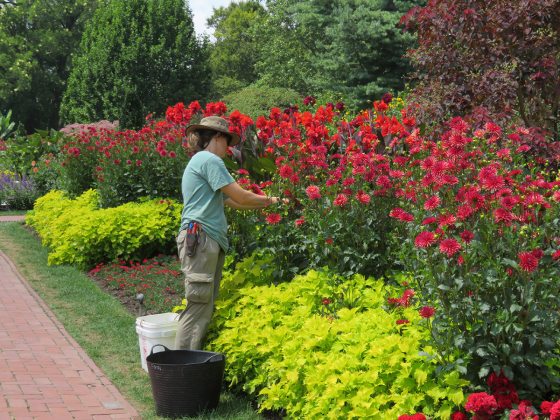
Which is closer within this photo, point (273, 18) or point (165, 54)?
point (165, 54)

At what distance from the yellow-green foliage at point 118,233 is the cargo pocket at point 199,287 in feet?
14.5

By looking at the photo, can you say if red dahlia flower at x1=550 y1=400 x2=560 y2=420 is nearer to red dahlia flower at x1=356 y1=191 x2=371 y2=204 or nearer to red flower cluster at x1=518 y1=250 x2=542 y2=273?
red flower cluster at x1=518 y1=250 x2=542 y2=273

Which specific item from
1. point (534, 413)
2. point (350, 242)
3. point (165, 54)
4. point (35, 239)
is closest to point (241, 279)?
point (350, 242)

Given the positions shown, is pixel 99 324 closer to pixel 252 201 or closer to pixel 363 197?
pixel 252 201

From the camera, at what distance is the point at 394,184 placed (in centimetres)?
548

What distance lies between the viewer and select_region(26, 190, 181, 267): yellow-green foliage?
9.91 metres

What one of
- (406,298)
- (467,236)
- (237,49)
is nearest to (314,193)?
(406,298)

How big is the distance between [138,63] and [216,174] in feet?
88.1

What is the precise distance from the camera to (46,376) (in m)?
5.86

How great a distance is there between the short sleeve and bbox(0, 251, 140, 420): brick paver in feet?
5.27

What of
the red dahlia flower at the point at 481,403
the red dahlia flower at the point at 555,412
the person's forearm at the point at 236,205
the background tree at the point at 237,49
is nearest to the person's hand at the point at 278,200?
the person's forearm at the point at 236,205

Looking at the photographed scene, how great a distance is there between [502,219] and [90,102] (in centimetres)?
2967

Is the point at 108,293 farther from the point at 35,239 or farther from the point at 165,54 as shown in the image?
the point at 165,54

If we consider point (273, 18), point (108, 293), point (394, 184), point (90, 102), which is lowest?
point (108, 293)
